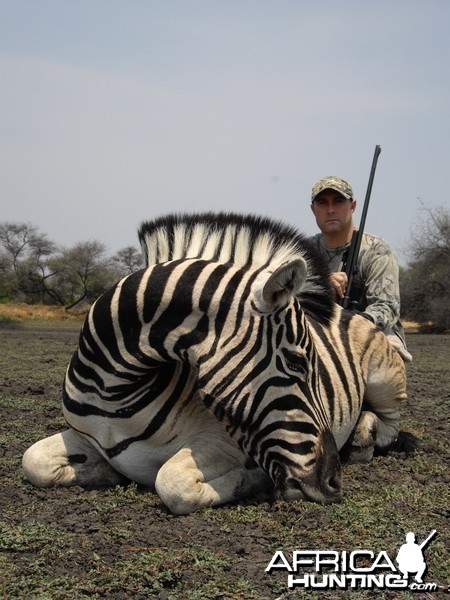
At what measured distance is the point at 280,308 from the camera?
150 inches

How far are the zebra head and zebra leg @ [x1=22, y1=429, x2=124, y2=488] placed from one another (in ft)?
3.43

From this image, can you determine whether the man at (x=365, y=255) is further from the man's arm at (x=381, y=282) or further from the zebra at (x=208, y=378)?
the zebra at (x=208, y=378)

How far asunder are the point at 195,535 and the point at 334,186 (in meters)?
3.56

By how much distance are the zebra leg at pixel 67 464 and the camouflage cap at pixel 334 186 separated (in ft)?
9.99

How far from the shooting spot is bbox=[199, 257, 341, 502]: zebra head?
3.64 meters

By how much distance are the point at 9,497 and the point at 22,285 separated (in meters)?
54.3

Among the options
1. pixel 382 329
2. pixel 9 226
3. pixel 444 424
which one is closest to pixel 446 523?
pixel 382 329

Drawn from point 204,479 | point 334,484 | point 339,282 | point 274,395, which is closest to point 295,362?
point 274,395

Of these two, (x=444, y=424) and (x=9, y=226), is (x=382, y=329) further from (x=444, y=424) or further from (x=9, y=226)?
(x=9, y=226)

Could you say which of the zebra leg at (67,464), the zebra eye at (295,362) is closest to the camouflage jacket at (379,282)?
the zebra eye at (295,362)

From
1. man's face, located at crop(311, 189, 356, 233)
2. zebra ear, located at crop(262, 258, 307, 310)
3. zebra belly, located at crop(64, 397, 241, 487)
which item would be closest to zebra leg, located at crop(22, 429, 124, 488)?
zebra belly, located at crop(64, 397, 241, 487)

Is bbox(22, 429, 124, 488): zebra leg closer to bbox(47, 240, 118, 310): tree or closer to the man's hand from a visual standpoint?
the man's hand

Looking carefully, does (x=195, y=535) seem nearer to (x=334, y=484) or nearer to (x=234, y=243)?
(x=334, y=484)

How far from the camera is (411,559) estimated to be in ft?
9.92
